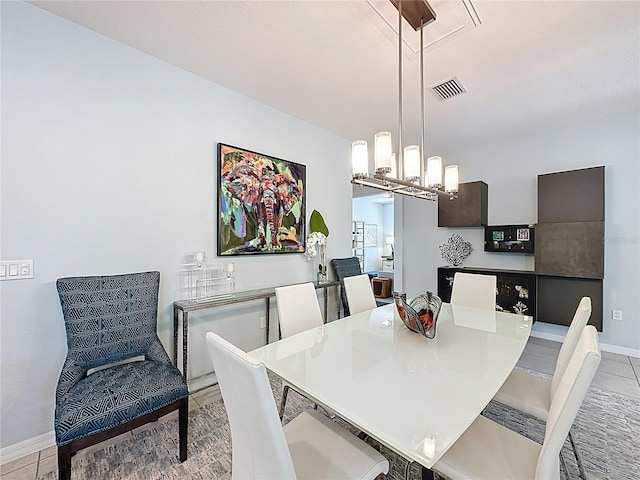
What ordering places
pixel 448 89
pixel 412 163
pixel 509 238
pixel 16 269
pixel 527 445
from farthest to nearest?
pixel 509 238 < pixel 448 89 < pixel 412 163 < pixel 16 269 < pixel 527 445

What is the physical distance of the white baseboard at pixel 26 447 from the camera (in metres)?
1.77

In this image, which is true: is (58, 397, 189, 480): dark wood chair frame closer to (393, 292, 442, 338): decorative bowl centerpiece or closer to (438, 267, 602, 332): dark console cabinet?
(393, 292, 442, 338): decorative bowl centerpiece

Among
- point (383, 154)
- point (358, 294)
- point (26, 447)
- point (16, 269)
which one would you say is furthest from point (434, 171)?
point (26, 447)

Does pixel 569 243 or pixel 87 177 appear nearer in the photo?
pixel 87 177

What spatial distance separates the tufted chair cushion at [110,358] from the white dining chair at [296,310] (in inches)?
28.1

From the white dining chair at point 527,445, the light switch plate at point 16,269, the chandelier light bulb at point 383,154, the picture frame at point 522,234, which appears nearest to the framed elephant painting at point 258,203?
the light switch plate at point 16,269

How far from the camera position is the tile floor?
1706 millimetres

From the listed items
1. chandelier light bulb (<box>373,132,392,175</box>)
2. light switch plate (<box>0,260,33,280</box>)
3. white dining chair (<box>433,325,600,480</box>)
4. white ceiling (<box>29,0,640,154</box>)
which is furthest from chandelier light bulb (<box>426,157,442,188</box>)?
light switch plate (<box>0,260,33,280</box>)

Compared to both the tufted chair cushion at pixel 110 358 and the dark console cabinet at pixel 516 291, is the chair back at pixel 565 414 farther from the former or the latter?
the dark console cabinet at pixel 516 291

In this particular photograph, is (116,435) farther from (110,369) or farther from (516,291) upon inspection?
(516,291)

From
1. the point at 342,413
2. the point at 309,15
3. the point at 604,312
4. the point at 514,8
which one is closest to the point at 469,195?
the point at 604,312

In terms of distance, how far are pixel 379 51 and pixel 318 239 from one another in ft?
6.60

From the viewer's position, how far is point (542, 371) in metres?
2.95

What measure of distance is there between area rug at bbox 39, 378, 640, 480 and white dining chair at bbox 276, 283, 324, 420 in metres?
0.50
